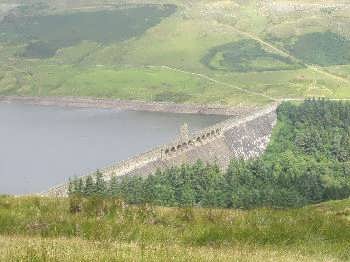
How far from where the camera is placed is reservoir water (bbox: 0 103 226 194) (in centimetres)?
11762

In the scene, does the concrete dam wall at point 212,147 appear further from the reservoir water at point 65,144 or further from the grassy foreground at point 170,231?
the grassy foreground at point 170,231

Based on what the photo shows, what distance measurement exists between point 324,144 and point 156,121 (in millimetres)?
62710

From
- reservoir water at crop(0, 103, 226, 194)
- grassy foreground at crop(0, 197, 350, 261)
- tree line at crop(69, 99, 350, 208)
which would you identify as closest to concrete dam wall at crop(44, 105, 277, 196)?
tree line at crop(69, 99, 350, 208)

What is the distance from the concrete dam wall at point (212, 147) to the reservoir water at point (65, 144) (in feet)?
44.4

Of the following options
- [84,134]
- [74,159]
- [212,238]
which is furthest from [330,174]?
[212,238]

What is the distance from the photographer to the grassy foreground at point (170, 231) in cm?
1664

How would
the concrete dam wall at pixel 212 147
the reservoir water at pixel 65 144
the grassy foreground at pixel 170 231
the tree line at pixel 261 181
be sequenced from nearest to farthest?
the grassy foreground at pixel 170 231 → the tree line at pixel 261 181 → the concrete dam wall at pixel 212 147 → the reservoir water at pixel 65 144

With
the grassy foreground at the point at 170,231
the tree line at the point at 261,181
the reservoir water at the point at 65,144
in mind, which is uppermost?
the grassy foreground at the point at 170,231

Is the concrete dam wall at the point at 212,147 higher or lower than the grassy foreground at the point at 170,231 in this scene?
lower

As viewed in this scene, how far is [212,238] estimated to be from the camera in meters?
20.5

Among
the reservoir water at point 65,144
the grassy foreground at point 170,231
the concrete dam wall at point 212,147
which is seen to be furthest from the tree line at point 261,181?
the grassy foreground at point 170,231

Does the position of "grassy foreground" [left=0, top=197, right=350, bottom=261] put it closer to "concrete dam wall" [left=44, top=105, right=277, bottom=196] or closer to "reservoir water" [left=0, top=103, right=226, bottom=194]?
"concrete dam wall" [left=44, top=105, right=277, bottom=196]

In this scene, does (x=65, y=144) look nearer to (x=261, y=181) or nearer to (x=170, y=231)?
(x=261, y=181)

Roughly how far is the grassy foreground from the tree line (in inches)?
1202
